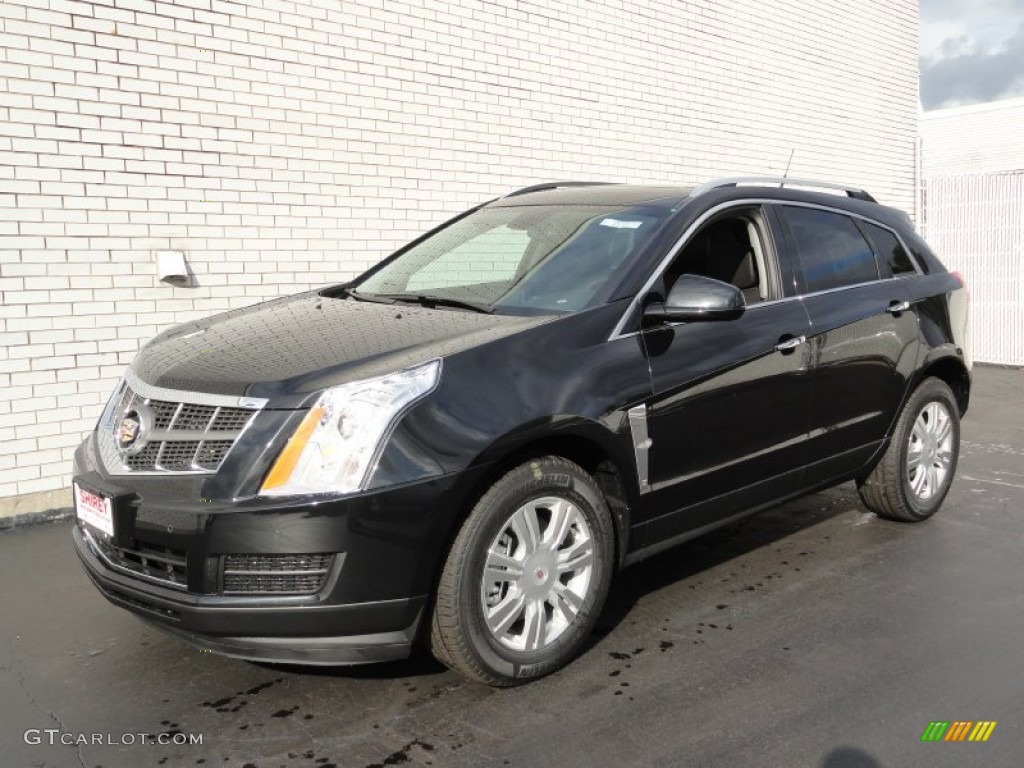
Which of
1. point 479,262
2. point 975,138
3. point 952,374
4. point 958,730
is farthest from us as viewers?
point 975,138

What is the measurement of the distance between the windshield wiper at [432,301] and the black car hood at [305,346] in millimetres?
56

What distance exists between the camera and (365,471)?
2.93 meters

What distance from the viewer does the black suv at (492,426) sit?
2943 mm

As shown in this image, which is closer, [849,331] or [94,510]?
[94,510]

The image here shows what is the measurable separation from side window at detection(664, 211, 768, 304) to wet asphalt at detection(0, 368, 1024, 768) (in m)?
1.37

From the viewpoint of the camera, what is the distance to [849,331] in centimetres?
466

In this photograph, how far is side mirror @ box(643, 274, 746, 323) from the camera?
12.1ft

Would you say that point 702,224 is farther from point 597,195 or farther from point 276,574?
point 276,574

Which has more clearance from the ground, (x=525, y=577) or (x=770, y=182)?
(x=770, y=182)

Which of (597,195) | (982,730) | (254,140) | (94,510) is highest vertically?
(254,140)

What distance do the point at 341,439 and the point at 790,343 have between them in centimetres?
223

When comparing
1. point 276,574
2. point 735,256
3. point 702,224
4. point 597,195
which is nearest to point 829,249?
point 735,256

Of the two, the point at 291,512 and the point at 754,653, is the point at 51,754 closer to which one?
the point at 291,512
